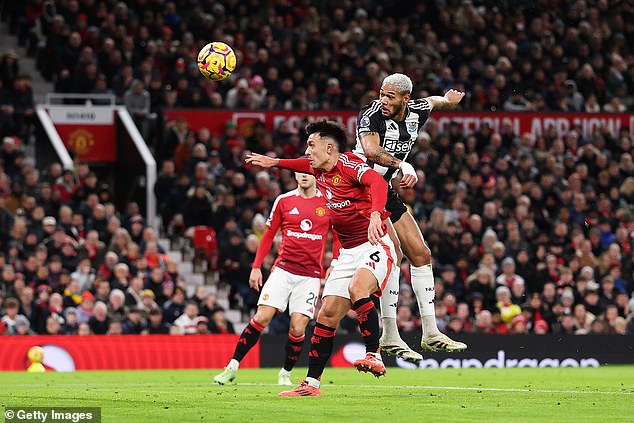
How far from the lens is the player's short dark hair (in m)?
12.8

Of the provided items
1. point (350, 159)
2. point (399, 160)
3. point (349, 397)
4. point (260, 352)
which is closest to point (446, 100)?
point (399, 160)

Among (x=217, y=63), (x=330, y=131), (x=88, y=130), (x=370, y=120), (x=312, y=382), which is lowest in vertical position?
(x=312, y=382)

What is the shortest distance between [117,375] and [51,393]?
5.25m

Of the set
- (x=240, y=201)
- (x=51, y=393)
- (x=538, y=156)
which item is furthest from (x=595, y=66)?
(x=51, y=393)

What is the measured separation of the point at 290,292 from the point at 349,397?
371 centimetres

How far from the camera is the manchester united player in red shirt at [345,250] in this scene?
1268cm

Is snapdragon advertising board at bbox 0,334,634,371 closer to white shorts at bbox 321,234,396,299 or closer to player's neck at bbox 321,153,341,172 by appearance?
white shorts at bbox 321,234,396,299

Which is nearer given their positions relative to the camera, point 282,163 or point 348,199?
point 348,199

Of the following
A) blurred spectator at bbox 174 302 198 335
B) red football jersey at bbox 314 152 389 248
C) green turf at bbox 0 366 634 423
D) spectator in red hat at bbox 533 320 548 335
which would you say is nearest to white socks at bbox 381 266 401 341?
green turf at bbox 0 366 634 423

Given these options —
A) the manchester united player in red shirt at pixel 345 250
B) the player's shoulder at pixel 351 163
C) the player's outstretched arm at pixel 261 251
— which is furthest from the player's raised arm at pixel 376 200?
the player's outstretched arm at pixel 261 251

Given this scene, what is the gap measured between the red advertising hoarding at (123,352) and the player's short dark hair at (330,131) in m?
8.30

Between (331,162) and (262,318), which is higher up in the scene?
(331,162)

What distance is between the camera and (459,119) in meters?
28.7

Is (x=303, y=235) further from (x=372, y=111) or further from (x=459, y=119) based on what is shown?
(x=459, y=119)
